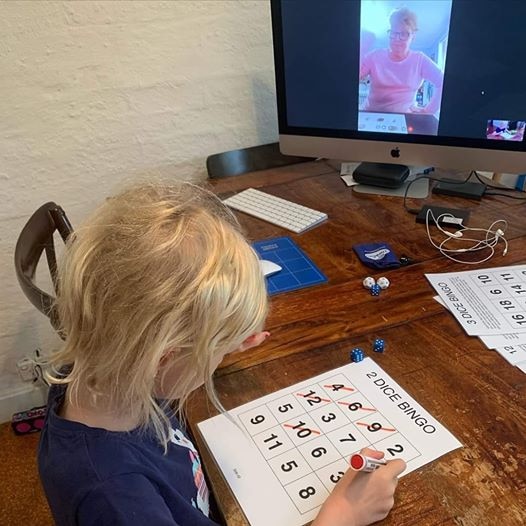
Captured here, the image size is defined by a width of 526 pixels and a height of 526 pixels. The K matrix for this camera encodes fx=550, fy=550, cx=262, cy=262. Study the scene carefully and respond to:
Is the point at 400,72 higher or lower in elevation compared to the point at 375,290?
higher

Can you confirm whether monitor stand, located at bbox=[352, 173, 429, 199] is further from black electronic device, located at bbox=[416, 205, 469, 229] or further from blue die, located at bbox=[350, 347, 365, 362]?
blue die, located at bbox=[350, 347, 365, 362]

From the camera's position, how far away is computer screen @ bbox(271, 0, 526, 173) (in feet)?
4.13

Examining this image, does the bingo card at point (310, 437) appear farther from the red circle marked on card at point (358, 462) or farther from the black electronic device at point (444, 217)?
the black electronic device at point (444, 217)

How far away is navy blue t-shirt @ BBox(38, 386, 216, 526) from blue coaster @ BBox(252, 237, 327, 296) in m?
0.46

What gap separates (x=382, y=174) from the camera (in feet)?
4.96

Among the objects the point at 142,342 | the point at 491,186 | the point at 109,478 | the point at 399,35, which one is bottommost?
the point at 491,186

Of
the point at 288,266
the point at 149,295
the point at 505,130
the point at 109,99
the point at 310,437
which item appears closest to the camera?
the point at 149,295

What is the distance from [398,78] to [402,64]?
1.3 inches

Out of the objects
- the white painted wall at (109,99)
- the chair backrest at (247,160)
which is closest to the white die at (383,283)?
the chair backrest at (247,160)

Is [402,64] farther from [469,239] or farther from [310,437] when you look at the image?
[310,437]

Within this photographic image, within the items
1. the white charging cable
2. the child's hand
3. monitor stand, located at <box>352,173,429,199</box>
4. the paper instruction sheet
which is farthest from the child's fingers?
monitor stand, located at <box>352,173,429,199</box>

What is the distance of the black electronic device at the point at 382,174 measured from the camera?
1.50 meters

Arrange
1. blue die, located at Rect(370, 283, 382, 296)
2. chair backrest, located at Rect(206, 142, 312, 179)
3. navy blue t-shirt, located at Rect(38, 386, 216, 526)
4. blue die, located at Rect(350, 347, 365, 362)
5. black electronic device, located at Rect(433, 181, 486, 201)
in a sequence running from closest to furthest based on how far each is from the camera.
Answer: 1. navy blue t-shirt, located at Rect(38, 386, 216, 526)
2. blue die, located at Rect(350, 347, 365, 362)
3. blue die, located at Rect(370, 283, 382, 296)
4. black electronic device, located at Rect(433, 181, 486, 201)
5. chair backrest, located at Rect(206, 142, 312, 179)

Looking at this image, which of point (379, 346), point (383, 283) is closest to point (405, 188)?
point (383, 283)
